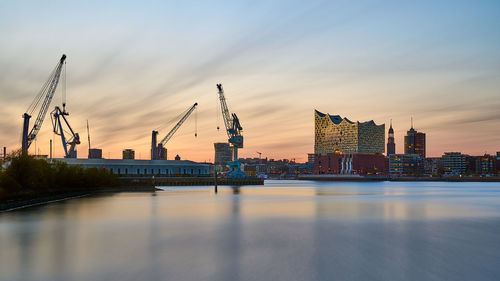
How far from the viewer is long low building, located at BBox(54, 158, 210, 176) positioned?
173625 mm

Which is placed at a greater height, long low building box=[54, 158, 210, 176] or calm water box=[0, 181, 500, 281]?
long low building box=[54, 158, 210, 176]

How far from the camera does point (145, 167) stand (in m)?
184

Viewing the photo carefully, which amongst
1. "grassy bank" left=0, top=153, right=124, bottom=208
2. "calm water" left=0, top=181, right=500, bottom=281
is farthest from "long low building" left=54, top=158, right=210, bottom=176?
"calm water" left=0, top=181, right=500, bottom=281

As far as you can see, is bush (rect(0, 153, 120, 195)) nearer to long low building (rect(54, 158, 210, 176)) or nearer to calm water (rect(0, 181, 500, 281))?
calm water (rect(0, 181, 500, 281))

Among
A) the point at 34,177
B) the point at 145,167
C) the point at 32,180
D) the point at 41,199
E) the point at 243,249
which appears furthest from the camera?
the point at 145,167

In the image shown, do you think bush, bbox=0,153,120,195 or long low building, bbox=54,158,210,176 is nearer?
bush, bbox=0,153,120,195

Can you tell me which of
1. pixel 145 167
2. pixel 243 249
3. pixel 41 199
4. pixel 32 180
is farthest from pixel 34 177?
pixel 145 167

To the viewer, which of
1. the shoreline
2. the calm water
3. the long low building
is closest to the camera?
the calm water

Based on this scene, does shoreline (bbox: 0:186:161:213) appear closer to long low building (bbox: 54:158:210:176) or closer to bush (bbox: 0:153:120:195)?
bush (bbox: 0:153:120:195)

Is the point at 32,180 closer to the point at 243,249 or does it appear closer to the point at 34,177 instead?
the point at 34,177

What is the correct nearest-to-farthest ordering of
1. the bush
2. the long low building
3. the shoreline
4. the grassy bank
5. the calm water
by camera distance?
the calm water
the shoreline
the grassy bank
the bush
the long low building

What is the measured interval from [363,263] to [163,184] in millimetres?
151000

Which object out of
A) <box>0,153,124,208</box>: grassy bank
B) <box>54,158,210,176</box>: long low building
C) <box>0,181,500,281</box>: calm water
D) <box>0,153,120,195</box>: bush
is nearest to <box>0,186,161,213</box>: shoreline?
<box>0,153,124,208</box>: grassy bank

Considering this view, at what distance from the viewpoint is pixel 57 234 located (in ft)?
110
